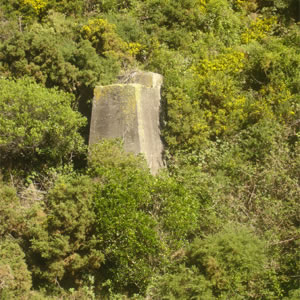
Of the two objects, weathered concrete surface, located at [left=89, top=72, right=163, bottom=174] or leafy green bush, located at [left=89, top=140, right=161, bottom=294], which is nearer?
leafy green bush, located at [left=89, top=140, right=161, bottom=294]

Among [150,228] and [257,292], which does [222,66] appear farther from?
[257,292]

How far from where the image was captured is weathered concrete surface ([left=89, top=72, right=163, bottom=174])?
33.4 ft

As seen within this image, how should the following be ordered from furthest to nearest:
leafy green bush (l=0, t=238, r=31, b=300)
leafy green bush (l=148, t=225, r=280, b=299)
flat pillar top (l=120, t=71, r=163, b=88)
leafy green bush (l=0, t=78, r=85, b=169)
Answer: flat pillar top (l=120, t=71, r=163, b=88) → leafy green bush (l=0, t=78, r=85, b=169) → leafy green bush (l=0, t=238, r=31, b=300) → leafy green bush (l=148, t=225, r=280, b=299)

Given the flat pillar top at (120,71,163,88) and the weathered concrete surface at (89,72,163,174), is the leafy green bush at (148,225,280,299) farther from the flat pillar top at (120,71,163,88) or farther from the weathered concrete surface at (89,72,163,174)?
the flat pillar top at (120,71,163,88)

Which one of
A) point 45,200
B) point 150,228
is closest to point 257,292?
point 150,228

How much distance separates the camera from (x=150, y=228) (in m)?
8.46

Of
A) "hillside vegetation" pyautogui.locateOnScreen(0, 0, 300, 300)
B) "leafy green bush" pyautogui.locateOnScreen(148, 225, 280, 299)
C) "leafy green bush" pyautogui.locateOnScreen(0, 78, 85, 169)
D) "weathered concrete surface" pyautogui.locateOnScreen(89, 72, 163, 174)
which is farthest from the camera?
"weathered concrete surface" pyautogui.locateOnScreen(89, 72, 163, 174)

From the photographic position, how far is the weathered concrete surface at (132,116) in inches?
401

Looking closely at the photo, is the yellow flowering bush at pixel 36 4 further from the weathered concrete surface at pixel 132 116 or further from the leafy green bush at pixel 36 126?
the weathered concrete surface at pixel 132 116

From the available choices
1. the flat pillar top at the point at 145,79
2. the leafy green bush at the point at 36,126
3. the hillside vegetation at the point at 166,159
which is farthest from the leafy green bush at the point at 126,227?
the flat pillar top at the point at 145,79

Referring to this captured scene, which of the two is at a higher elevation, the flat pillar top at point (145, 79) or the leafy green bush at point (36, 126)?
the flat pillar top at point (145, 79)

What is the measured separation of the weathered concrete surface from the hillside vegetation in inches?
16.0

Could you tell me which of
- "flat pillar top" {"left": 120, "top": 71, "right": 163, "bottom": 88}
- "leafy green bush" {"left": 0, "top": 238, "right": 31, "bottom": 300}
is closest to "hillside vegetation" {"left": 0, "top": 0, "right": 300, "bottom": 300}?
"leafy green bush" {"left": 0, "top": 238, "right": 31, "bottom": 300}

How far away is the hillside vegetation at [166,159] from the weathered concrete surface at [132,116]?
1.33 ft
